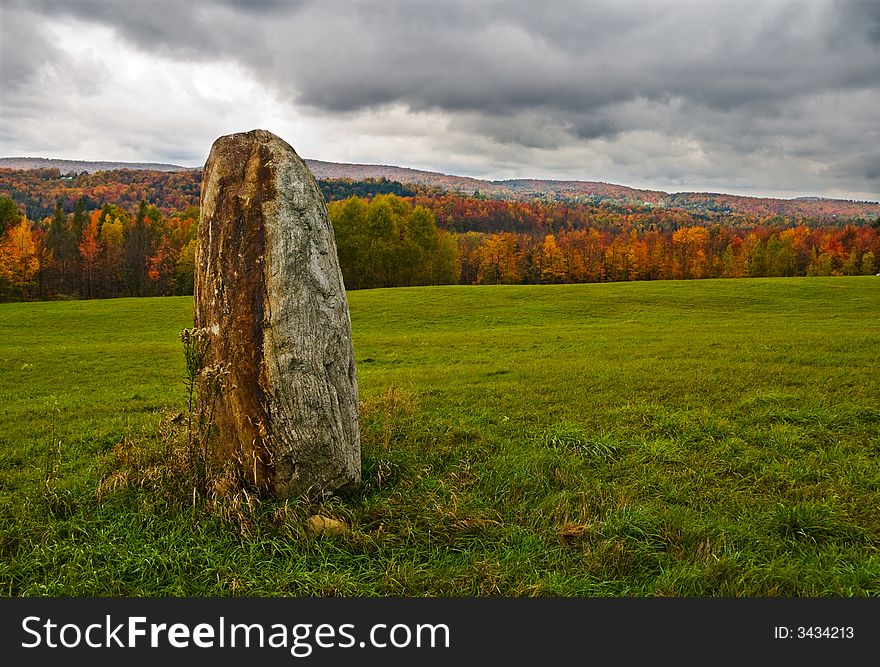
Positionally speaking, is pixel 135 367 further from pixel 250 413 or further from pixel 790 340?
pixel 790 340

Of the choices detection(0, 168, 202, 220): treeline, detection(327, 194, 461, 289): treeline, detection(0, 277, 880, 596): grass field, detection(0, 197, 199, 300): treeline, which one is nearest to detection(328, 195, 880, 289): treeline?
detection(327, 194, 461, 289): treeline

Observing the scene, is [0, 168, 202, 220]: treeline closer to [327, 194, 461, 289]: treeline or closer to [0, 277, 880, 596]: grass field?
[327, 194, 461, 289]: treeline

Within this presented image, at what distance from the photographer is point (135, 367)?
685 inches

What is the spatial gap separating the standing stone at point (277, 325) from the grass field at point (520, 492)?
54 cm

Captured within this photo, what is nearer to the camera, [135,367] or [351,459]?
[351,459]

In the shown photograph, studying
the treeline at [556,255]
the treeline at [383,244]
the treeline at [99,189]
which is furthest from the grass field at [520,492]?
the treeline at [99,189]

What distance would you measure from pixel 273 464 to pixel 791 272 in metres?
90.0

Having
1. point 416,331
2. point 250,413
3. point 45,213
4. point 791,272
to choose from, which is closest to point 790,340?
point 416,331

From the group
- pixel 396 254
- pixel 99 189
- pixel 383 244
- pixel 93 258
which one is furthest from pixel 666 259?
pixel 99 189

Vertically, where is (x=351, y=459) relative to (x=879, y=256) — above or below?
below

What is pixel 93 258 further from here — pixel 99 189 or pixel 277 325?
pixel 99 189

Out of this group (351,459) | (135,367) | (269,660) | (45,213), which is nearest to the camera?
(269,660)

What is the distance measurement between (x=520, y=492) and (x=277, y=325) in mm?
3406

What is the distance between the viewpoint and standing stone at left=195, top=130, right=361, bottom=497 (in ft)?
20.5
